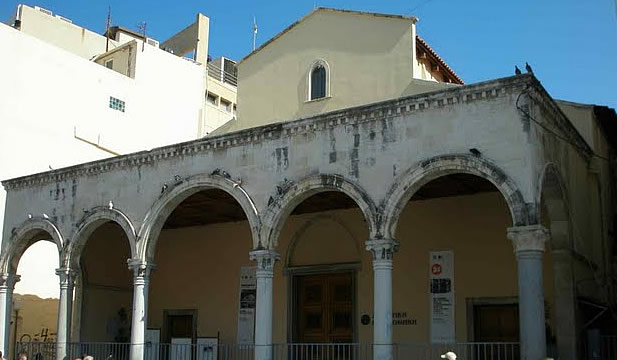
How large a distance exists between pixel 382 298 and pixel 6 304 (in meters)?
10.8

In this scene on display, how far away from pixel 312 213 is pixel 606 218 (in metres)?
7.28

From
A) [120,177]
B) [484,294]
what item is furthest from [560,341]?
[120,177]

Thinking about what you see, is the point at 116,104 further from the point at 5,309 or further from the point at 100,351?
the point at 100,351

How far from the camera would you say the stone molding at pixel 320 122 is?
12945 millimetres

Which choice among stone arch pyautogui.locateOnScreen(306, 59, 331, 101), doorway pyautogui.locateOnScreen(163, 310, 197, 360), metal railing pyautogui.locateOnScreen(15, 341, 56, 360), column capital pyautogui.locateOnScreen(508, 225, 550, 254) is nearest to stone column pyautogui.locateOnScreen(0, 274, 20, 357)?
metal railing pyautogui.locateOnScreen(15, 341, 56, 360)

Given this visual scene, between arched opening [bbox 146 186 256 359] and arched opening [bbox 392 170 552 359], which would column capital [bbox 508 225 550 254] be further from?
arched opening [bbox 146 186 256 359]

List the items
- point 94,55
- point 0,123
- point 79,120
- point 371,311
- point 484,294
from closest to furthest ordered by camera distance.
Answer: point 484,294
point 371,311
point 0,123
point 79,120
point 94,55

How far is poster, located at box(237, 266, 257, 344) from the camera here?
20.1 m

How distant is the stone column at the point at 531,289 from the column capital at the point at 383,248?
85.2 inches

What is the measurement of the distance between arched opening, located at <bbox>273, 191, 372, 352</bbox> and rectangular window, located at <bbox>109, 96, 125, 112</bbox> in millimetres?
10795

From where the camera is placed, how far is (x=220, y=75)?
38219 mm

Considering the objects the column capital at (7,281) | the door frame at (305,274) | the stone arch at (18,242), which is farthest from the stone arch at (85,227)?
the door frame at (305,274)

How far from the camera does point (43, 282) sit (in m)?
24.4

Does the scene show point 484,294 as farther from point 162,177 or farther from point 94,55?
point 94,55
